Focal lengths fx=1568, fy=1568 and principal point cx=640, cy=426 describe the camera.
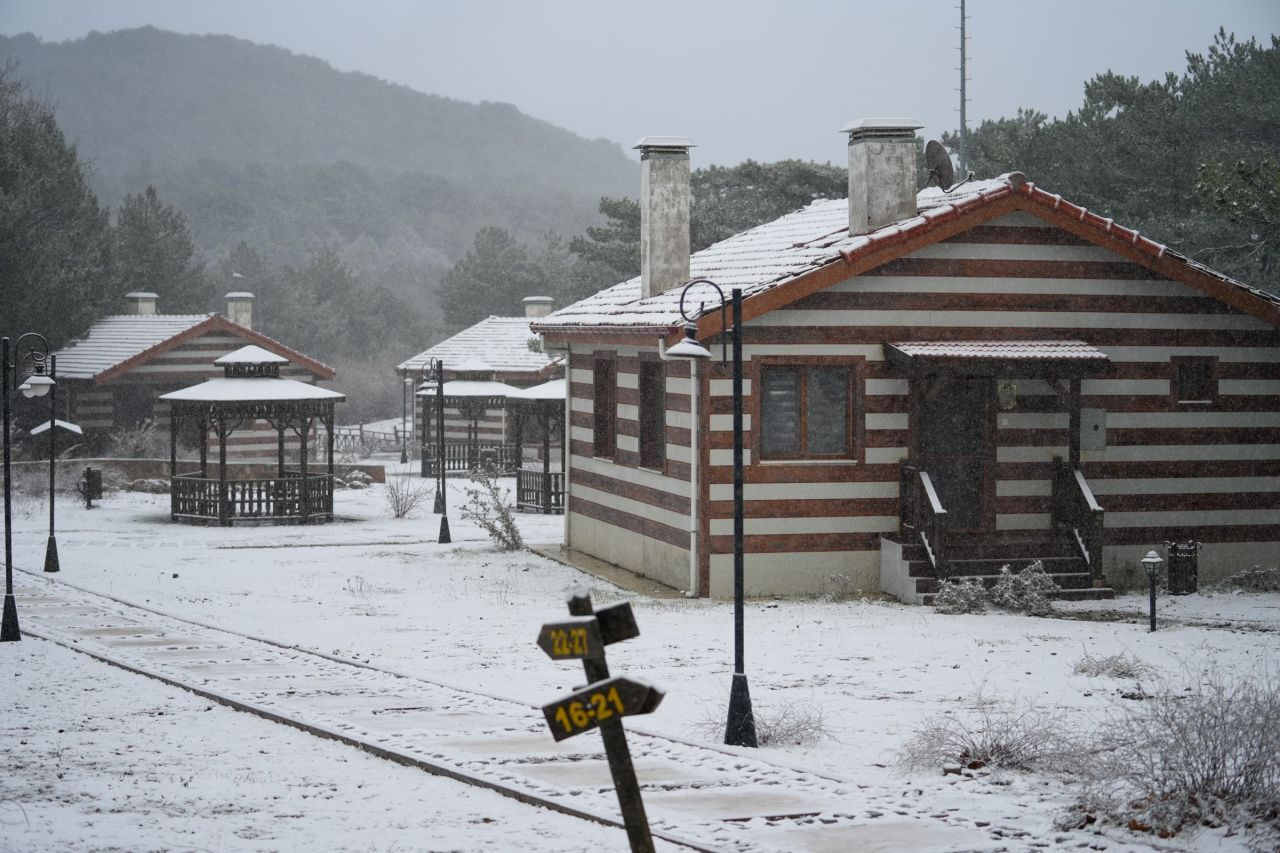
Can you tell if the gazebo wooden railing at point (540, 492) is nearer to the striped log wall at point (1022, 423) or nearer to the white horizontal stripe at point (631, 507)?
the white horizontal stripe at point (631, 507)

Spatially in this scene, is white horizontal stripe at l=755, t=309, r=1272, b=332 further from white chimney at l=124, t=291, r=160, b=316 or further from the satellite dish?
white chimney at l=124, t=291, r=160, b=316

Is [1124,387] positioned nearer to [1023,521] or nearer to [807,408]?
[1023,521]

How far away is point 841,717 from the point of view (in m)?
12.6

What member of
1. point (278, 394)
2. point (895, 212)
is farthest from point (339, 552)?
point (895, 212)

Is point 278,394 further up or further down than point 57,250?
further down

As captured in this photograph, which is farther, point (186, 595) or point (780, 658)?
point (186, 595)

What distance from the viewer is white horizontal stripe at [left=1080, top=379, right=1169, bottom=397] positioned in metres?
21.0

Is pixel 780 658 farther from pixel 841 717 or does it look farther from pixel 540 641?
pixel 540 641

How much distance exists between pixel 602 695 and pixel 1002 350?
14483 mm

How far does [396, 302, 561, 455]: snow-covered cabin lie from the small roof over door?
90.6 ft

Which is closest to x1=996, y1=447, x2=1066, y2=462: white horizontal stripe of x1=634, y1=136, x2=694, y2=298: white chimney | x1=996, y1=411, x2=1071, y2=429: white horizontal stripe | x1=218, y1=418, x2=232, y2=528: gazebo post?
x1=996, y1=411, x2=1071, y2=429: white horizontal stripe

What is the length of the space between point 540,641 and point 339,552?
2065 centimetres

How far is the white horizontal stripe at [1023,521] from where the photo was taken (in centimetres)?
2064

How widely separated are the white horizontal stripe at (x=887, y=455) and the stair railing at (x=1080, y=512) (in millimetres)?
2120
